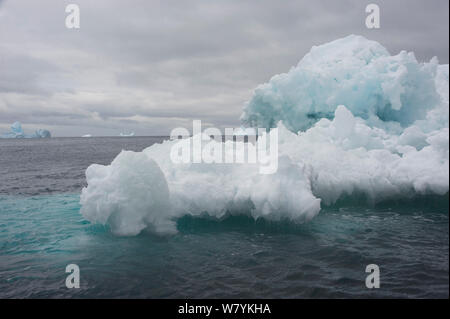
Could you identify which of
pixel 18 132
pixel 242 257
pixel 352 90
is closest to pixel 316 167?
pixel 242 257

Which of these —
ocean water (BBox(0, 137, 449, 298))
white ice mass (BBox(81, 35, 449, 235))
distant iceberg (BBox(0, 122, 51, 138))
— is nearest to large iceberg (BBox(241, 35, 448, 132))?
white ice mass (BBox(81, 35, 449, 235))

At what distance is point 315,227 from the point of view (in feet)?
32.2

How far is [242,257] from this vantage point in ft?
26.2

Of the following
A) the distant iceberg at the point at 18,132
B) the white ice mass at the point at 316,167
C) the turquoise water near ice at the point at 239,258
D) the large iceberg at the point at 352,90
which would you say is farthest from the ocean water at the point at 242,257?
the distant iceberg at the point at 18,132

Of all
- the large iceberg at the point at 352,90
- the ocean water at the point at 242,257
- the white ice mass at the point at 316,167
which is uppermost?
the large iceberg at the point at 352,90

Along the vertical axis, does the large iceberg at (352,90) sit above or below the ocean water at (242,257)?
above

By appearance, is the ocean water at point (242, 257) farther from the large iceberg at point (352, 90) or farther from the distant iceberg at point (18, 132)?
the distant iceberg at point (18, 132)

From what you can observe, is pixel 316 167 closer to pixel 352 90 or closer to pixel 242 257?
pixel 242 257

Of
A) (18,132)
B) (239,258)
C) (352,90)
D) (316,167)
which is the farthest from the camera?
(18,132)

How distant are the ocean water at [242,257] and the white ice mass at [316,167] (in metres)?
0.60

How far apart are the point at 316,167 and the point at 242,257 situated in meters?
5.33

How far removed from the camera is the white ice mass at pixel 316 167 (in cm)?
934
